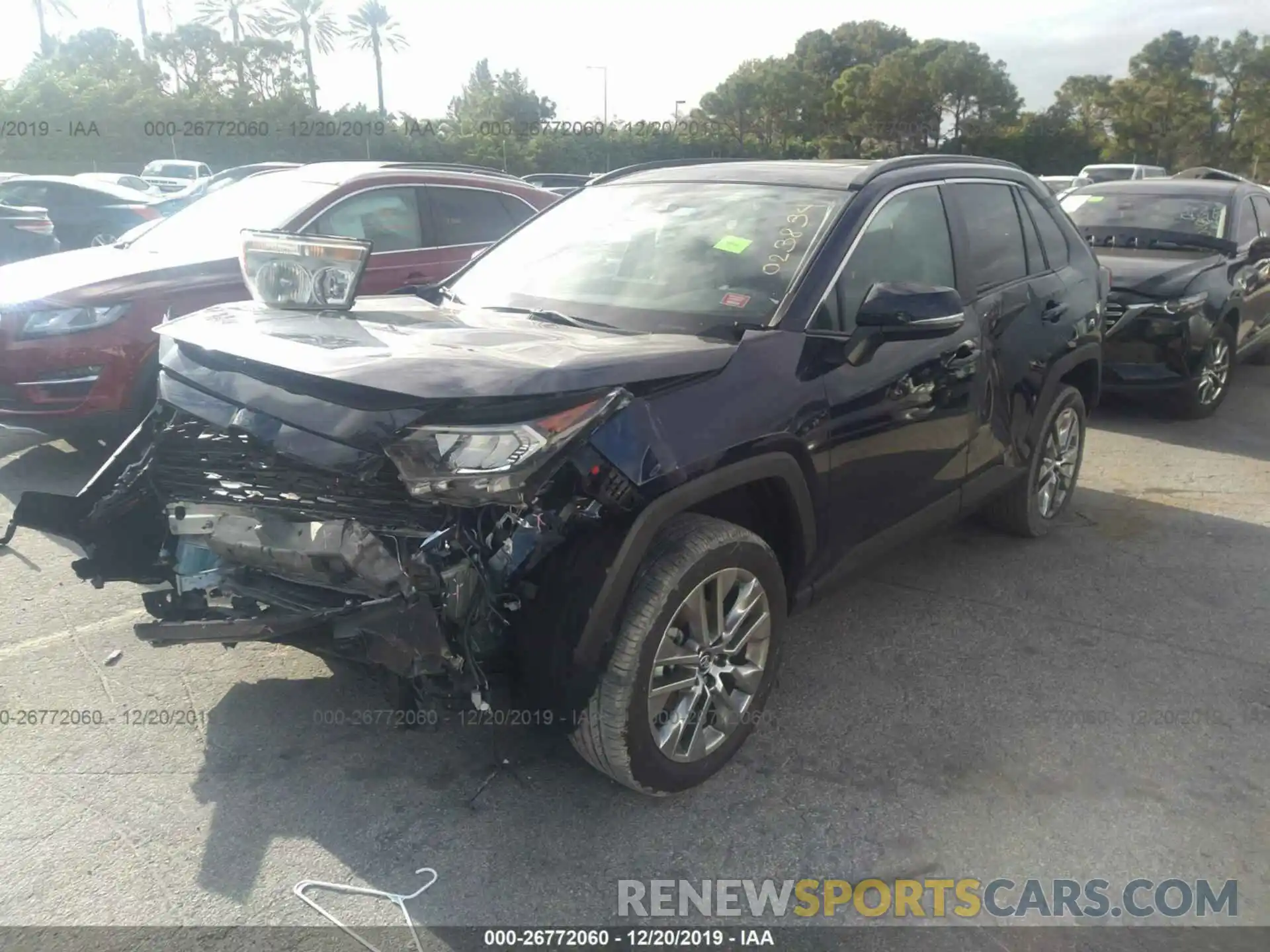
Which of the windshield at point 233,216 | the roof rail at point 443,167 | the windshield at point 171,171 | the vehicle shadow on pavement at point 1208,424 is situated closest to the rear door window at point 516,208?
the roof rail at point 443,167

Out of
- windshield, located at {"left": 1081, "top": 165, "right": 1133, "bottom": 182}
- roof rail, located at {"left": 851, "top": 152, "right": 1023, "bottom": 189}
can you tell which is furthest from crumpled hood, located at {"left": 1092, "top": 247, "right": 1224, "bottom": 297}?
windshield, located at {"left": 1081, "top": 165, "right": 1133, "bottom": 182}

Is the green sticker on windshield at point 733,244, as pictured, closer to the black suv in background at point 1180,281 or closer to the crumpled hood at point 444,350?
the crumpled hood at point 444,350

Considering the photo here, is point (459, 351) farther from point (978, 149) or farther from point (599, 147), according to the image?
point (978, 149)

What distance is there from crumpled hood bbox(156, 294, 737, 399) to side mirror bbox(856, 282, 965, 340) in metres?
0.53

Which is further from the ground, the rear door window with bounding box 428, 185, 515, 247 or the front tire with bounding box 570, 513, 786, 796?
the rear door window with bounding box 428, 185, 515, 247

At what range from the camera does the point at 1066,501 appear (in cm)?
544

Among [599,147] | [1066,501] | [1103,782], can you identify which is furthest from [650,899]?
[599,147]

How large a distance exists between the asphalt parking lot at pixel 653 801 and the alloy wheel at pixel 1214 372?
3733 millimetres

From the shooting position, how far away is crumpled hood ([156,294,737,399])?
8.17 feet

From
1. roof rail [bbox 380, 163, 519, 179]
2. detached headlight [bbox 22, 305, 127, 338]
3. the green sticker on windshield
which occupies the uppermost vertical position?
roof rail [bbox 380, 163, 519, 179]

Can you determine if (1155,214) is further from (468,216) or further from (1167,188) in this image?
(468,216)

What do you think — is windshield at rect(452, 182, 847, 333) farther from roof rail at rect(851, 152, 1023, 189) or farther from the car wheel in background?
the car wheel in background

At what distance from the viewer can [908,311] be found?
10.4ft

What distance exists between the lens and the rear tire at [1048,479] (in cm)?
488
